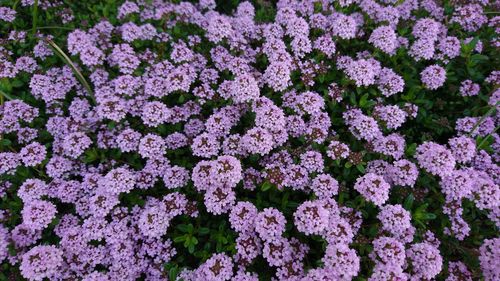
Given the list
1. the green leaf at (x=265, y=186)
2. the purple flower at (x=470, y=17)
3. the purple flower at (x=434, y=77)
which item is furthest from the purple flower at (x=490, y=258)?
the purple flower at (x=470, y=17)

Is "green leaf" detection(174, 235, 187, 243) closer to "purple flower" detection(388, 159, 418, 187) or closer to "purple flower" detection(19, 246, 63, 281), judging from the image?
"purple flower" detection(19, 246, 63, 281)

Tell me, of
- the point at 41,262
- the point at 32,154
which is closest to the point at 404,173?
the point at 41,262

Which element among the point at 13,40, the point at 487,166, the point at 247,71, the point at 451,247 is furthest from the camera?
the point at 13,40

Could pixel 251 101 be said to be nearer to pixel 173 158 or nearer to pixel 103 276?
pixel 173 158

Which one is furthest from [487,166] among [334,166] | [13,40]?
[13,40]

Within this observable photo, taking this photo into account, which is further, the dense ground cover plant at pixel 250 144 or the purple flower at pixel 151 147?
the purple flower at pixel 151 147

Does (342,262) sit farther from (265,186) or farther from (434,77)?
(434,77)

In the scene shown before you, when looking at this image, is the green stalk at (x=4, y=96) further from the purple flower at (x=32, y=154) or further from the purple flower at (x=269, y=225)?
the purple flower at (x=269, y=225)

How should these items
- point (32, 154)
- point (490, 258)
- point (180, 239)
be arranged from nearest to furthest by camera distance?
point (490, 258) → point (180, 239) → point (32, 154)
